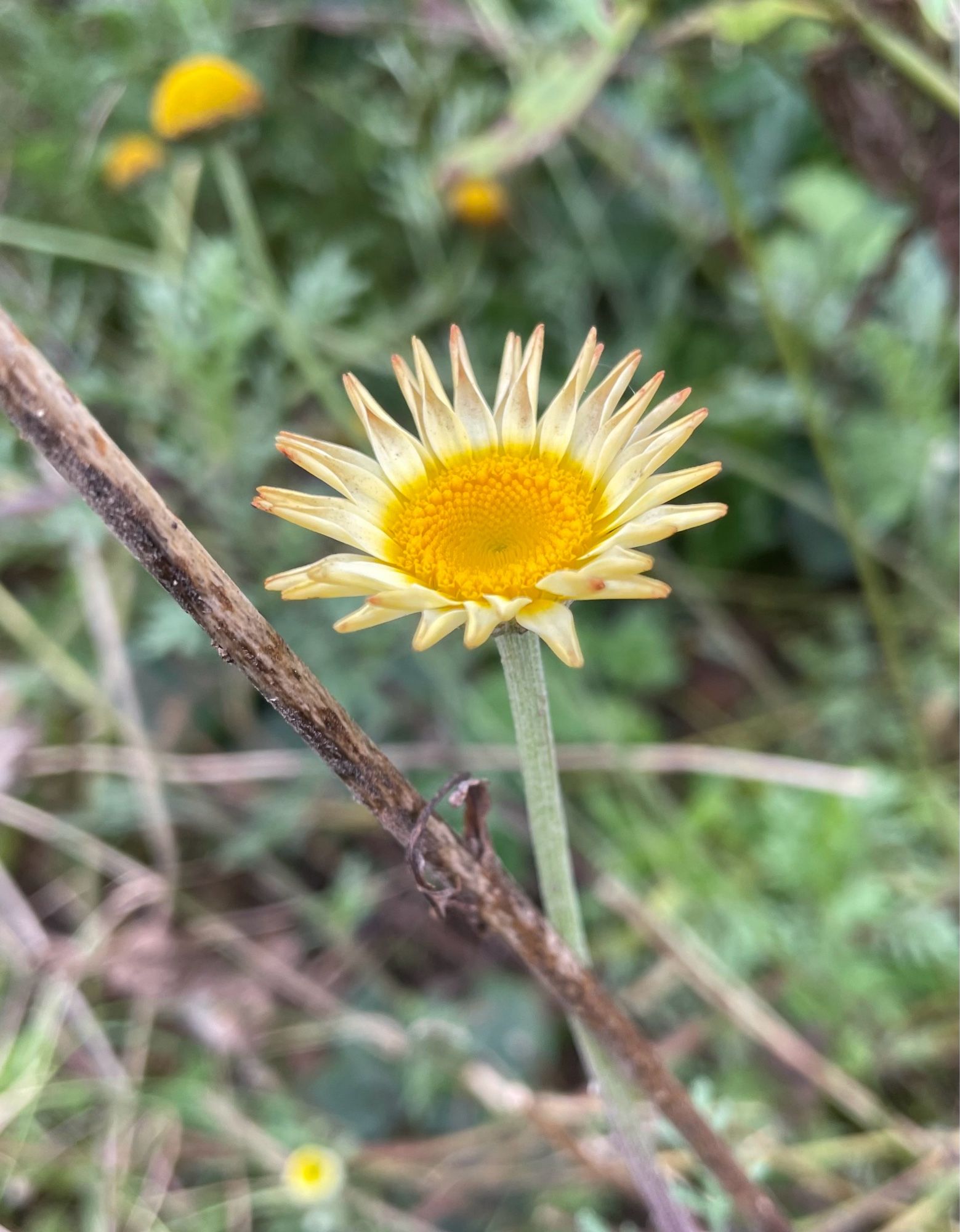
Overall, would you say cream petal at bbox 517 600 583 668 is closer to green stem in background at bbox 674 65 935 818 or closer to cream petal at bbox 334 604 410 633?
cream petal at bbox 334 604 410 633

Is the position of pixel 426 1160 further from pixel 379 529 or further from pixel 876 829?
pixel 379 529

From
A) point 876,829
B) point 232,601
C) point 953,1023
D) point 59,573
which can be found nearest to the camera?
point 232,601

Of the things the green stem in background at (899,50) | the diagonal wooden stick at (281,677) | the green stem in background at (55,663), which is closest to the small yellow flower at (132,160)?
the green stem in background at (55,663)

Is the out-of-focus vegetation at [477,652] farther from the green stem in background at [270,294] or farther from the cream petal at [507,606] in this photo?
the cream petal at [507,606]

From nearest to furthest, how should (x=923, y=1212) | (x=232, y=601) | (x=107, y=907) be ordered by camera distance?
(x=232, y=601)
(x=923, y=1212)
(x=107, y=907)

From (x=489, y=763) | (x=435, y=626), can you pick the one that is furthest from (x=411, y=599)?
(x=489, y=763)

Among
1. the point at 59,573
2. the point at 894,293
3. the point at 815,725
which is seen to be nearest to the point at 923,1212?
the point at 815,725
